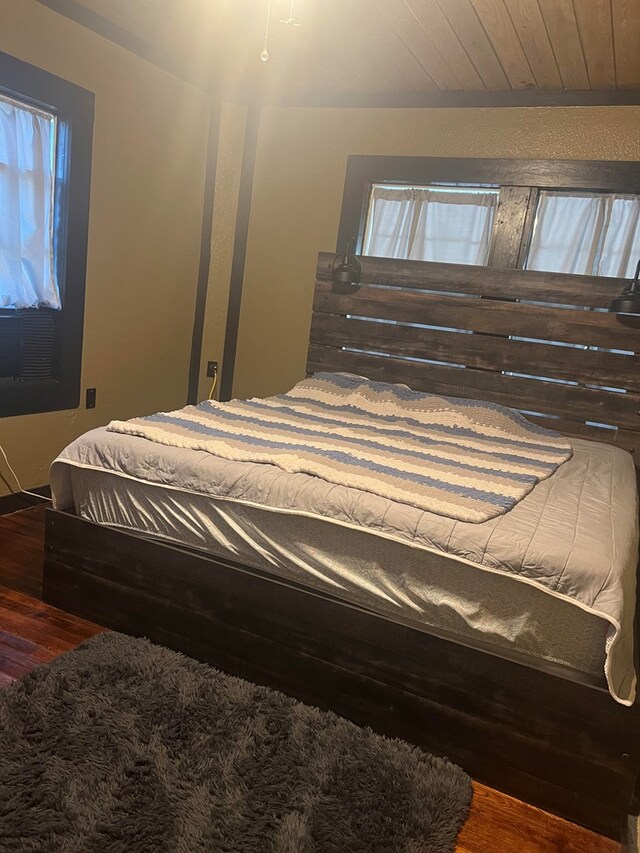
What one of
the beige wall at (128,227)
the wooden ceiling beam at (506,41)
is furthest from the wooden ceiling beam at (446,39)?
the beige wall at (128,227)

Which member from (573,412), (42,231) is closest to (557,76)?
(573,412)

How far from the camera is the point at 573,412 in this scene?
318 cm

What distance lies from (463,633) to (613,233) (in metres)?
2.50

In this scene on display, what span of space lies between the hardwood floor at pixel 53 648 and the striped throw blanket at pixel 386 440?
27.1 inches

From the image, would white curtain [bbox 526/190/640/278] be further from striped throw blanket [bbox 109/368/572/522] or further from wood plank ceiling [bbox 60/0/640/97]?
striped throw blanket [bbox 109/368/572/522]

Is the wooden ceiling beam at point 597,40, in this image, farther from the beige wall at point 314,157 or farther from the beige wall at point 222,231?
the beige wall at point 222,231

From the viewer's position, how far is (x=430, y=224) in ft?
11.7

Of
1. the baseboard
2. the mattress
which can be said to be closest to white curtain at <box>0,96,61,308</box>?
the baseboard

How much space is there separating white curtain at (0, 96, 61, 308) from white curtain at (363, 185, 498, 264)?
1756mm

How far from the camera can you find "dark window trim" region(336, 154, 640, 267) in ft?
10.4

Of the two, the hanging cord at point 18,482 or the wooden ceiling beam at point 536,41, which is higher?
the wooden ceiling beam at point 536,41

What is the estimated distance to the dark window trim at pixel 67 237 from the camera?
113 inches

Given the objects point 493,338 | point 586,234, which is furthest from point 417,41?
point 493,338

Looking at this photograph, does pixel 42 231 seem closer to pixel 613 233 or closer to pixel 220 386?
pixel 220 386
